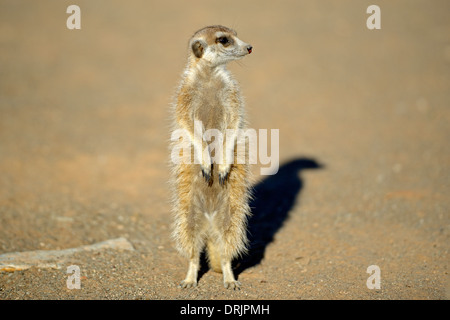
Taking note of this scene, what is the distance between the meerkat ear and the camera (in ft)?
15.6

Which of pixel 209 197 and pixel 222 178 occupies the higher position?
pixel 222 178

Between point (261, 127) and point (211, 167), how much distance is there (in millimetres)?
5365

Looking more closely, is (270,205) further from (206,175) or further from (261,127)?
(261,127)

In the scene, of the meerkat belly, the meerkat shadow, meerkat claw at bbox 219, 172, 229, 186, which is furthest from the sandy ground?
meerkat claw at bbox 219, 172, 229, 186

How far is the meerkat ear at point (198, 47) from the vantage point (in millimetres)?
4742

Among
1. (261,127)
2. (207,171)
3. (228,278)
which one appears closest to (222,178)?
(207,171)

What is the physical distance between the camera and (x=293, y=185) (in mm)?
7734

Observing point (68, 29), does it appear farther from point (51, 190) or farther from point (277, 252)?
point (277, 252)

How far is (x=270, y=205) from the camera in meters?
7.08

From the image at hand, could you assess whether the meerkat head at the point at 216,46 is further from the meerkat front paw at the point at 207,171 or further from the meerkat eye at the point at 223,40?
the meerkat front paw at the point at 207,171

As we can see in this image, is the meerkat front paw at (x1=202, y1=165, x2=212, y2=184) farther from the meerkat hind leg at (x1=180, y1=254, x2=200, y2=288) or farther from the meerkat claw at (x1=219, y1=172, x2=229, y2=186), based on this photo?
the meerkat hind leg at (x1=180, y1=254, x2=200, y2=288)

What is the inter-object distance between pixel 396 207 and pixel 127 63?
905 cm

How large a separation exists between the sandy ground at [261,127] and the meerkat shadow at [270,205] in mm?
33
